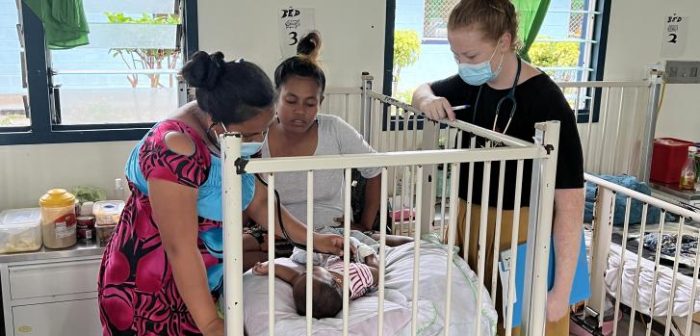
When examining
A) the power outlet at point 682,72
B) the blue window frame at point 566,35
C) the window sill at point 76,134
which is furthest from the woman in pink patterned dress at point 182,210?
the power outlet at point 682,72

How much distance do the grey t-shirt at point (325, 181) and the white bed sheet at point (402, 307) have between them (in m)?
0.58

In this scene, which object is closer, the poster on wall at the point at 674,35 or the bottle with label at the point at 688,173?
the bottle with label at the point at 688,173

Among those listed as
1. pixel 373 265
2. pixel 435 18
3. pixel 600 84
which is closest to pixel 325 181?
pixel 373 265

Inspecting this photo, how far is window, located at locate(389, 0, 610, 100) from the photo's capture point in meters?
3.38

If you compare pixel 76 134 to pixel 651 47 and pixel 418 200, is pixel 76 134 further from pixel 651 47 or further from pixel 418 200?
pixel 651 47

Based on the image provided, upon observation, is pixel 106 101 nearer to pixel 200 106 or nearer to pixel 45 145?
pixel 45 145

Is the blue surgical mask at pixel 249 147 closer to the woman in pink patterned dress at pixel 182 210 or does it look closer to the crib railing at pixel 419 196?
the woman in pink patterned dress at pixel 182 210

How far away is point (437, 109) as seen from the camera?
1.71 m

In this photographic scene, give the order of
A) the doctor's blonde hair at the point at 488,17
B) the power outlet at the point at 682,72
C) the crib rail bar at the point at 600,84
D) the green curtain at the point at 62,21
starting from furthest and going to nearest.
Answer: the power outlet at the point at 682,72 → the crib rail bar at the point at 600,84 → the green curtain at the point at 62,21 → the doctor's blonde hair at the point at 488,17

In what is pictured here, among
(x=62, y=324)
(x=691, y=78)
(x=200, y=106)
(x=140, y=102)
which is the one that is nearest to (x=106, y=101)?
(x=140, y=102)

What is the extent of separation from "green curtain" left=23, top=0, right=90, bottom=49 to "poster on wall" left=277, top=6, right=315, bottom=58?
87 cm

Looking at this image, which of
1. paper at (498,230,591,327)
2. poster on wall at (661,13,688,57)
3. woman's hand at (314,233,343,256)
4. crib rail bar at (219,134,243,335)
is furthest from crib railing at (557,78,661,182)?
crib rail bar at (219,134,243,335)

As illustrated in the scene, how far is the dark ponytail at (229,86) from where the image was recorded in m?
1.40

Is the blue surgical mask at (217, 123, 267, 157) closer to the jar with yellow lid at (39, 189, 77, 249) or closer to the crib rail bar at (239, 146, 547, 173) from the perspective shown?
the crib rail bar at (239, 146, 547, 173)
